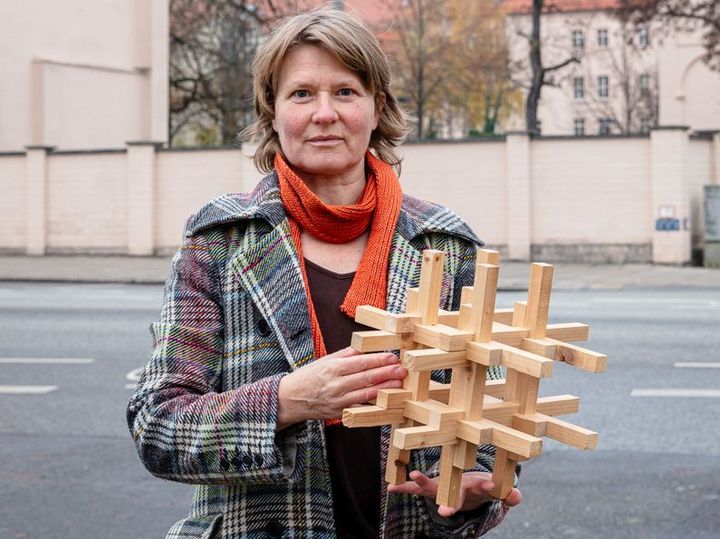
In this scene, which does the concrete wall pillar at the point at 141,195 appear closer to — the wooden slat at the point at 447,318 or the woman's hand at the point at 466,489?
the woman's hand at the point at 466,489

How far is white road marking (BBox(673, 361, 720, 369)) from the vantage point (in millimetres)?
10430

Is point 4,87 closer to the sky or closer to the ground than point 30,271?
closer to the sky

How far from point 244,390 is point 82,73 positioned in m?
34.6

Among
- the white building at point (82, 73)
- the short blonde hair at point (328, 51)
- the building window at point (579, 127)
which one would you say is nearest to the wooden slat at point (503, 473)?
the short blonde hair at point (328, 51)

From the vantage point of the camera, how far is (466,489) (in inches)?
85.1

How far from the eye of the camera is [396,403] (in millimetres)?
1925

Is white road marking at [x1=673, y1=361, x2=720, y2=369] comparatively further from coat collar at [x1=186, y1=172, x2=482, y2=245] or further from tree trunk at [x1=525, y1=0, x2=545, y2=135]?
tree trunk at [x1=525, y1=0, x2=545, y2=135]

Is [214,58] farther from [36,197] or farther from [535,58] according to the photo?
[36,197]

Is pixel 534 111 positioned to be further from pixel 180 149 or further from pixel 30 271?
pixel 30 271

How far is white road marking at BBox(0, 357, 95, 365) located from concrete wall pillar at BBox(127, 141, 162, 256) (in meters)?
17.1

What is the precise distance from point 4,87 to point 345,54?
3291cm

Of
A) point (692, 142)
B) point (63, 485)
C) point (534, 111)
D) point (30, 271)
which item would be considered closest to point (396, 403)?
point (63, 485)

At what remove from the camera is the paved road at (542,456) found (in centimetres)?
574

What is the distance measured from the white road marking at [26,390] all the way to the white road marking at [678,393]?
4749 millimetres
